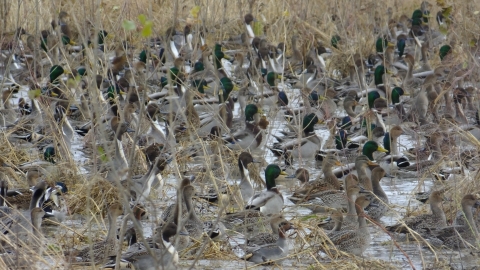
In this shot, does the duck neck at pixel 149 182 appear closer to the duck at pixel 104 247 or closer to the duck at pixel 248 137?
the duck at pixel 104 247

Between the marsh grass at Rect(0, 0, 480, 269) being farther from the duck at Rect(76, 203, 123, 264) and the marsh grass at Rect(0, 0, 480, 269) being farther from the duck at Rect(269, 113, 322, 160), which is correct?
the duck at Rect(269, 113, 322, 160)

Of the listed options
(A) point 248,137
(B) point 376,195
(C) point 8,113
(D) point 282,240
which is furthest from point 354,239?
(C) point 8,113

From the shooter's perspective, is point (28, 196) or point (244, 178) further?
point (244, 178)

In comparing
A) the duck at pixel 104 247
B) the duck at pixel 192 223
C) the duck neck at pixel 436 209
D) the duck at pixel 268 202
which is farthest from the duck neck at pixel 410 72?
the duck at pixel 104 247

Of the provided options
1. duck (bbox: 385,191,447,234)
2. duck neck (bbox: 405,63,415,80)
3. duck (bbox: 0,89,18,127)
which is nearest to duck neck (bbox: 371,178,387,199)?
duck (bbox: 385,191,447,234)

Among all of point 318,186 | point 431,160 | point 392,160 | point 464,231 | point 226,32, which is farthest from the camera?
point 226,32

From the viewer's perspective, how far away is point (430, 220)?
760 cm

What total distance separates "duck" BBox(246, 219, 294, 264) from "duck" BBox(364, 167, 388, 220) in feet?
4.39

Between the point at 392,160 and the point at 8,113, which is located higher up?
the point at 392,160

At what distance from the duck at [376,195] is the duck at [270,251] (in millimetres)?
1337

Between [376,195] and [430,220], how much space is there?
0.99 metres

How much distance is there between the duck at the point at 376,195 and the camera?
834cm

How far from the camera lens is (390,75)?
48.7ft

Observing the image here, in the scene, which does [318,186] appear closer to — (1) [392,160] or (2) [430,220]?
(1) [392,160]
